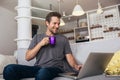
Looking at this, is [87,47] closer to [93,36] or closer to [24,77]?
[24,77]

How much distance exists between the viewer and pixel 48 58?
1733 mm

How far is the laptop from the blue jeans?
114mm

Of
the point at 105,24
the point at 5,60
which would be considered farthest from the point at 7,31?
the point at 5,60

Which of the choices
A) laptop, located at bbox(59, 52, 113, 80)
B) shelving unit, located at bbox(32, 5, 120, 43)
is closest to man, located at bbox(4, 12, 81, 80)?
laptop, located at bbox(59, 52, 113, 80)

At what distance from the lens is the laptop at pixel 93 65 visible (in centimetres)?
127

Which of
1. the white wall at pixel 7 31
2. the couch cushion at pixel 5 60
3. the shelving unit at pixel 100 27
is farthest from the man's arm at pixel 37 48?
the shelving unit at pixel 100 27

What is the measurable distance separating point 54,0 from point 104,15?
1.74 meters

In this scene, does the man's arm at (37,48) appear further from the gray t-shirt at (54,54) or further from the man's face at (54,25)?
the man's face at (54,25)

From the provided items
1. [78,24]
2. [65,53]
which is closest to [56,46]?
[65,53]

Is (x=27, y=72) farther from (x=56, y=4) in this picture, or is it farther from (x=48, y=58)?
(x=56, y=4)

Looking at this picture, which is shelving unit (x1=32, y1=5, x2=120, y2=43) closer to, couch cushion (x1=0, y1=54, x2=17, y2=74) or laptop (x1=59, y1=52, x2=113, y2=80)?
couch cushion (x1=0, y1=54, x2=17, y2=74)

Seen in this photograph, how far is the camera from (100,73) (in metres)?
1.52

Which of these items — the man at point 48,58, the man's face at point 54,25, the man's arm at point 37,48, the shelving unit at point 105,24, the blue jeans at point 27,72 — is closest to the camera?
the blue jeans at point 27,72

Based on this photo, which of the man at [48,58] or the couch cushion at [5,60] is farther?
the couch cushion at [5,60]
